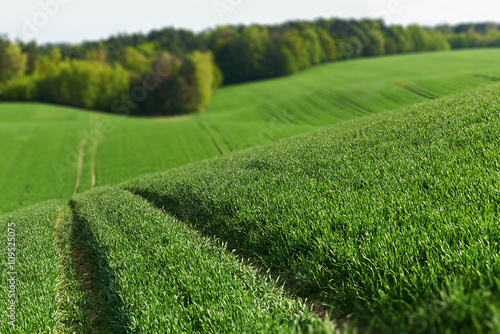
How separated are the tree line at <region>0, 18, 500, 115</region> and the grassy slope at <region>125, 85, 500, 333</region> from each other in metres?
68.0

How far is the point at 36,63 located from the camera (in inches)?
3772

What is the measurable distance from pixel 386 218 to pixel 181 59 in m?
87.6

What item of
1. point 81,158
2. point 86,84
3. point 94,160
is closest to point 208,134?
point 94,160

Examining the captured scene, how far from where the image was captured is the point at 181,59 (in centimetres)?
8356

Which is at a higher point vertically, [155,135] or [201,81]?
[201,81]

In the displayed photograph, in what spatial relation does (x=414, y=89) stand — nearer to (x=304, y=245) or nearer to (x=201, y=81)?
(x=304, y=245)

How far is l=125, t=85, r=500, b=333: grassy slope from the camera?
14.8 ft

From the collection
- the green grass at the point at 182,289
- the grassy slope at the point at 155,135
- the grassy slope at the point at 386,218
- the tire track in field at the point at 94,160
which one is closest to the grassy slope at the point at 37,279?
the green grass at the point at 182,289

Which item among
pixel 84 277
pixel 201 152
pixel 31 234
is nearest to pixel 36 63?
pixel 201 152

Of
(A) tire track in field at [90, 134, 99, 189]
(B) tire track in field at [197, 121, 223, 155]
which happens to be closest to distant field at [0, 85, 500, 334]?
(A) tire track in field at [90, 134, 99, 189]

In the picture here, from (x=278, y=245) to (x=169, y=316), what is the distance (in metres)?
3.25

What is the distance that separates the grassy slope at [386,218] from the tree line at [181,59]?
2676 inches

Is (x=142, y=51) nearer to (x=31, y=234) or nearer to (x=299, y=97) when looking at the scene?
(x=299, y=97)

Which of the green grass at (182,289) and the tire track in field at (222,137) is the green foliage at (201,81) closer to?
the tire track in field at (222,137)
